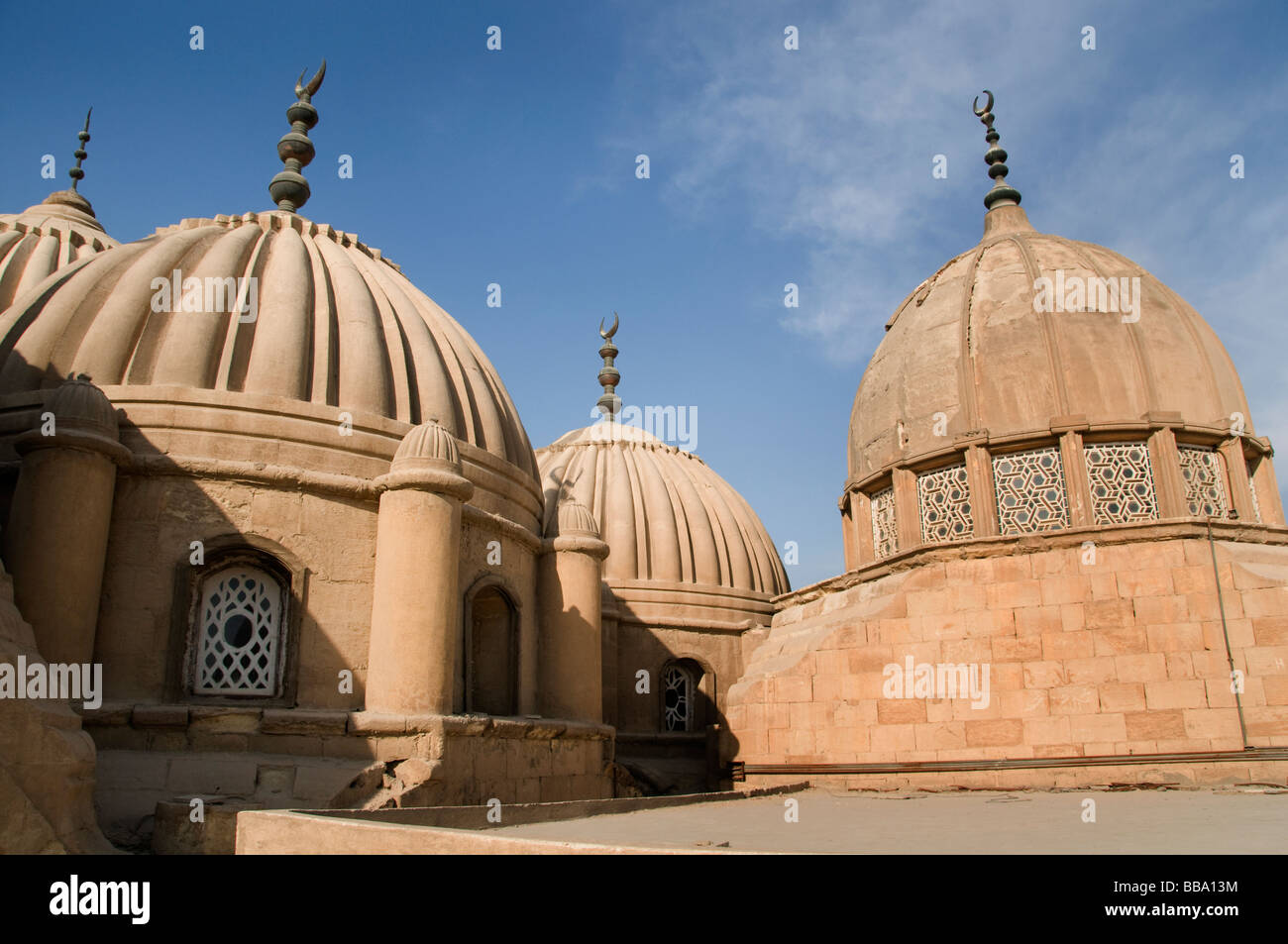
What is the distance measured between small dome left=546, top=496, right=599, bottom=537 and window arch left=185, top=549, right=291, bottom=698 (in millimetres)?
4606

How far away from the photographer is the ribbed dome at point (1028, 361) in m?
13.5

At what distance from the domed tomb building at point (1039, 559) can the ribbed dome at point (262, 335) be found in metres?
5.85

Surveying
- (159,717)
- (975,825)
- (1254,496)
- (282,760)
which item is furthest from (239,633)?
(1254,496)

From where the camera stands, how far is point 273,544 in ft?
36.4

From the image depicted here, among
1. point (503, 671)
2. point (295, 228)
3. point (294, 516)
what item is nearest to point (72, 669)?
point (294, 516)

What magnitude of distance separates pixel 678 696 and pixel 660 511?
4054 millimetres

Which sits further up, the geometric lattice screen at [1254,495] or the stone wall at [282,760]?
the geometric lattice screen at [1254,495]

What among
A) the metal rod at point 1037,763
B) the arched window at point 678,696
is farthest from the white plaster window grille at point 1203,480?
the arched window at point 678,696

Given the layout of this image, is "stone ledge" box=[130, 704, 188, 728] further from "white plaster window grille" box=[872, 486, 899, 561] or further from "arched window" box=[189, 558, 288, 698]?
"white plaster window grille" box=[872, 486, 899, 561]

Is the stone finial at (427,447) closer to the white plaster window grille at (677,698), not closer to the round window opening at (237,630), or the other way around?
the round window opening at (237,630)

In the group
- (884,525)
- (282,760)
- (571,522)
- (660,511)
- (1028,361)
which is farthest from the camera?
(660,511)

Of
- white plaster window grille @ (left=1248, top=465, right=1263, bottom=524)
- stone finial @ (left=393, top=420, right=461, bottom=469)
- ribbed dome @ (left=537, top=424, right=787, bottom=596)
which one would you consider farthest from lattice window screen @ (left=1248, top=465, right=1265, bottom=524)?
stone finial @ (left=393, top=420, right=461, bottom=469)

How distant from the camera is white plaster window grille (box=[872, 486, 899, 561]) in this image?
14953mm

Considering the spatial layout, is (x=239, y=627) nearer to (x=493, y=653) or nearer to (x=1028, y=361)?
(x=493, y=653)
